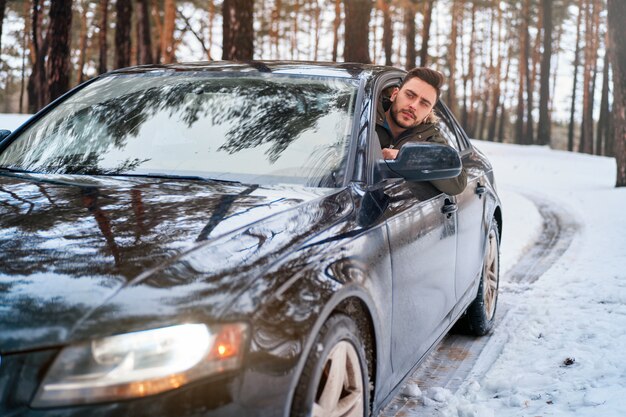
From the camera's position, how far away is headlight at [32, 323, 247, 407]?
1.83 m

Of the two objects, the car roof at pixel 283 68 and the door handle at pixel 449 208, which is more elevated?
the car roof at pixel 283 68

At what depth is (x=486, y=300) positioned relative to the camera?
5.13 meters

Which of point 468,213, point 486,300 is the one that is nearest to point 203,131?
point 468,213

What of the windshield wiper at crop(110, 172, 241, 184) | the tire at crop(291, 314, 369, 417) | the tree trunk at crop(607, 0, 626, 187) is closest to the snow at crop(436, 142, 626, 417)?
the tire at crop(291, 314, 369, 417)

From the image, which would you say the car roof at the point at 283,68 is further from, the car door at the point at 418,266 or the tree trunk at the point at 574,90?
the tree trunk at the point at 574,90

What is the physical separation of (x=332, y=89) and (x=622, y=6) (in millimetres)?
14905

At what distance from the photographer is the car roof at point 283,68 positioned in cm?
383

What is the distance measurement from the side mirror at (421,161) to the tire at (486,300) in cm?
181

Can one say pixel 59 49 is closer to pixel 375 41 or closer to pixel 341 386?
pixel 341 386

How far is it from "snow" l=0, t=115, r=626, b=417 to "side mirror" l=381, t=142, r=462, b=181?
1137mm

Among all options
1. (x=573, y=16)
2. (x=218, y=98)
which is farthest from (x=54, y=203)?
(x=573, y=16)

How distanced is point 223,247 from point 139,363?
1.62ft

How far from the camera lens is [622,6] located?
16.6 metres

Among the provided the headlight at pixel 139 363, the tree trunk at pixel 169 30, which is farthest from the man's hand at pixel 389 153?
the tree trunk at pixel 169 30
